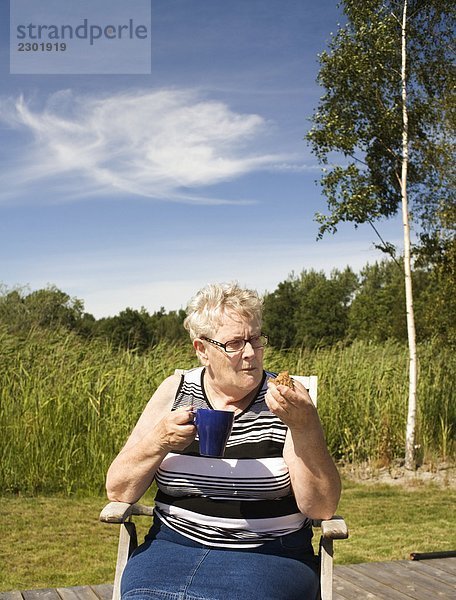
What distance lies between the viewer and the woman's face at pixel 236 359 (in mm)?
2240

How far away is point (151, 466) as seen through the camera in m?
2.13

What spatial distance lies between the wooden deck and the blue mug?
4.50ft

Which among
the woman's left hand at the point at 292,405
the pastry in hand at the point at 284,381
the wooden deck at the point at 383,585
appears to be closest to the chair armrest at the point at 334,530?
the woman's left hand at the point at 292,405

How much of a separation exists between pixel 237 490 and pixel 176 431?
30 cm

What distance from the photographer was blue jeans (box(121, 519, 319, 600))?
199 centimetres

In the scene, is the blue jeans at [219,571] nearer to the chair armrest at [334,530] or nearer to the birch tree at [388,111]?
the chair armrest at [334,530]

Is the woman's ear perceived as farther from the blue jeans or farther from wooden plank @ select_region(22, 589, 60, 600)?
wooden plank @ select_region(22, 589, 60, 600)

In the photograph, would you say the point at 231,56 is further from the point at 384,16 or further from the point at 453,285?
the point at 453,285

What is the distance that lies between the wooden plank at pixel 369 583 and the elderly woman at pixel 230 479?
1.10 m

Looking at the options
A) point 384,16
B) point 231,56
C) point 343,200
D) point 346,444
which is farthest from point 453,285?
point 231,56

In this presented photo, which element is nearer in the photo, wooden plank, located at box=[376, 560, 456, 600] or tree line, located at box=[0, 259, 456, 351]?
wooden plank, located at box=[376, 560, 456, 600]

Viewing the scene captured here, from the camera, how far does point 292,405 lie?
6.33ft

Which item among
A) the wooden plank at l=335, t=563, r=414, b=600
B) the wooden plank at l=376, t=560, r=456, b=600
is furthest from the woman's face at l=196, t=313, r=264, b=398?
the wooden plank at l=376, t=560, r=456, b=600

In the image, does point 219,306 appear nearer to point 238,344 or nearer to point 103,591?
point 238,344
